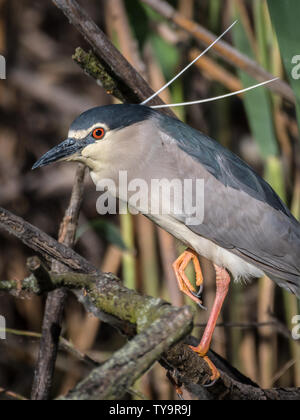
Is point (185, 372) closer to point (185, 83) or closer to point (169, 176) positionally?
point (169, 176)

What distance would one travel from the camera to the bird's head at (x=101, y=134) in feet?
5.42

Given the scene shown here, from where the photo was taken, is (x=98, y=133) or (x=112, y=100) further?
(x=112, y=100)

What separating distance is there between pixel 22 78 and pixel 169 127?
5.83ft

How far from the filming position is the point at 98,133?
1.69m

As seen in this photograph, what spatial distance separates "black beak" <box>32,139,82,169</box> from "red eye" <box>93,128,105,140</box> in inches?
2.2

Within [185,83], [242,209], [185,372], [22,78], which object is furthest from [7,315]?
[185,372]

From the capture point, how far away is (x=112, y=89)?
1.73 meters

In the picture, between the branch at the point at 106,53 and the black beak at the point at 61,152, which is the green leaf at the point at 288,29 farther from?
the black beak at the point at 61,152

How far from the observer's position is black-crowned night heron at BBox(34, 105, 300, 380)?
1707mm

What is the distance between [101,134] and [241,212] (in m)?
0.52

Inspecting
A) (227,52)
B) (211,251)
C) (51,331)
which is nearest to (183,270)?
(211,251)

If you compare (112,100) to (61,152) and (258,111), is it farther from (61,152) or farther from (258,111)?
(61,152)
